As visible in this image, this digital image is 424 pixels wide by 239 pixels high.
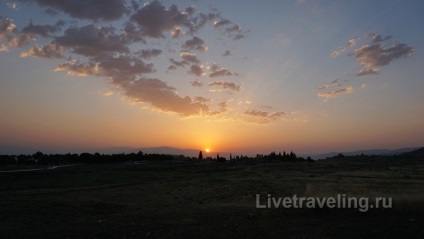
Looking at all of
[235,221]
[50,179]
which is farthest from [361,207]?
[50,179]

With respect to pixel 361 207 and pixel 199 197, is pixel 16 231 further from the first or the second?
pixel 199 197

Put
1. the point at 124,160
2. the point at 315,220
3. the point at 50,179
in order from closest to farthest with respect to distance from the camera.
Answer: the point at 315,220
the point at 50,179
the point at 124,160

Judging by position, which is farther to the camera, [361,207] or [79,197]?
[79,197]

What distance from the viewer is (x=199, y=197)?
32531mm

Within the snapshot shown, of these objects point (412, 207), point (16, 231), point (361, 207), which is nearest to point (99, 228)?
point (16, 231)

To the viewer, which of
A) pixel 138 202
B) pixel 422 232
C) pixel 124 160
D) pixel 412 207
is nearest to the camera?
pixel 422 232

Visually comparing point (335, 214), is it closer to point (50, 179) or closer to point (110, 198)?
point (110, 198)

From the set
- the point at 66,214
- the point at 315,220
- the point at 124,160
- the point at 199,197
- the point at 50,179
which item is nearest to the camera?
the point at 315,220

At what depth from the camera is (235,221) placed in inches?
591

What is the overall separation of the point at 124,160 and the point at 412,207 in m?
110

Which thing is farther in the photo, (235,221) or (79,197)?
(79,197)

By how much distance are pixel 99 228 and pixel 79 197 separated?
61.0 feet

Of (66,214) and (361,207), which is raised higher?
(361,207)

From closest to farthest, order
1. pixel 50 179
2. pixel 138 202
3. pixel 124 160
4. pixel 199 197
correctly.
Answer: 1. pixel 138 202
2. pixel 199 197
3. pixel 50 179
4. pixel 124 160
